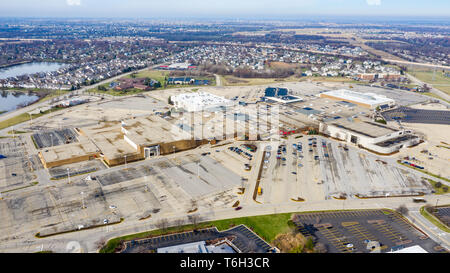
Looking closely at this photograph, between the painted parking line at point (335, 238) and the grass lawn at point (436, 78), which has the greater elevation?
the grass lawn at point (436, 78)

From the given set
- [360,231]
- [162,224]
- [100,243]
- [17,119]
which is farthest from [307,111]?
[17,119]

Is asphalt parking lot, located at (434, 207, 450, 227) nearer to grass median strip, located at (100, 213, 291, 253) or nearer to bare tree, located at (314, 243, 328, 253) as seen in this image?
bare tree, located at (314, 243, 328, 253)

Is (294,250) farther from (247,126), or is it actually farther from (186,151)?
(247,126)

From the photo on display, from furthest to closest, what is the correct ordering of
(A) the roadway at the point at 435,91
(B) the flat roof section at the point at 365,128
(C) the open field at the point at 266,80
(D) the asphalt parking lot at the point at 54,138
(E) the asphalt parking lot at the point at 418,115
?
1. (C) the open field at the point at 266,80
2. (A) the roadway at the point at 435,91
3. (E) the asphalt parking lot at the point at 418,115
4. (B) the flat roof section at the point at 365,128
5. (D) the asphalt parking lot at the point at 54,138

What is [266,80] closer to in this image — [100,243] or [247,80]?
[247,80]

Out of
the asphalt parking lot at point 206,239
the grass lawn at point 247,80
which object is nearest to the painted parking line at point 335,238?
the asphalt parking lot at point 206,239

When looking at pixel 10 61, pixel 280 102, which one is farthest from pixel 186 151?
pixel 10 61

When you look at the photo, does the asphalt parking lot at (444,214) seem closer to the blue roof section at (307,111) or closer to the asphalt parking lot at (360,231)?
the asphalt parking lot at (360,231)
